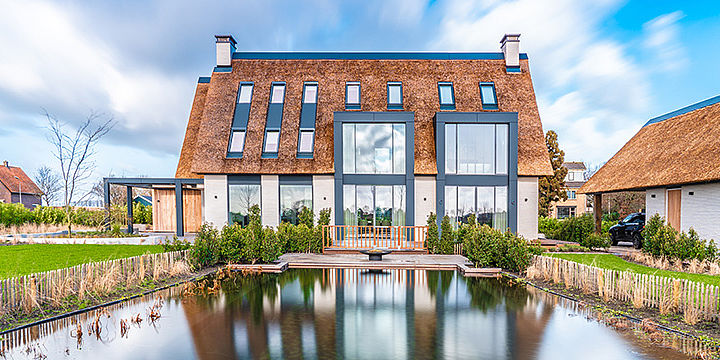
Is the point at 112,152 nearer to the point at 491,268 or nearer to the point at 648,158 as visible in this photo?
the point at 491,268

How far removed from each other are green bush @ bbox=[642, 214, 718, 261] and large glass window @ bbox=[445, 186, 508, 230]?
237 inches

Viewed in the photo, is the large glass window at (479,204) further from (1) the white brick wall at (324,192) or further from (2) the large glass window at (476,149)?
(1) the white brick wall at (324,192)

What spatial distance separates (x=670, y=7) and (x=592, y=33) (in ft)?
15.8

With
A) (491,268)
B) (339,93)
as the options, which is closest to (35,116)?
(339,93)

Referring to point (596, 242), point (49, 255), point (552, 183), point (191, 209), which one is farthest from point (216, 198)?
point (552, 183)

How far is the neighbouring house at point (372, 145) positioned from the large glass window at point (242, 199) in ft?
0.17

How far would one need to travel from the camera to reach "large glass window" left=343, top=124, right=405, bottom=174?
17.6 metres

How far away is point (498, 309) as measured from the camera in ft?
25.8

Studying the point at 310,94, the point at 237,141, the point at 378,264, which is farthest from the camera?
the point at 310,94

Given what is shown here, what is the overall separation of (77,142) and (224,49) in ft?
49.8

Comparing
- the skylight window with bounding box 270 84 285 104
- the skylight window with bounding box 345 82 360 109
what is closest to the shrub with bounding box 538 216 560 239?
the skylight window with bounding box 345 82 360 109

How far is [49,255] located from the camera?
42.9 feet

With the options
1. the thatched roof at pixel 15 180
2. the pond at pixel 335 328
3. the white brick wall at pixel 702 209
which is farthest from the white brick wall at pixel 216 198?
the thatched roof at pixel 15 180

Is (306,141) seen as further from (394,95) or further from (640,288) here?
(640,288)
